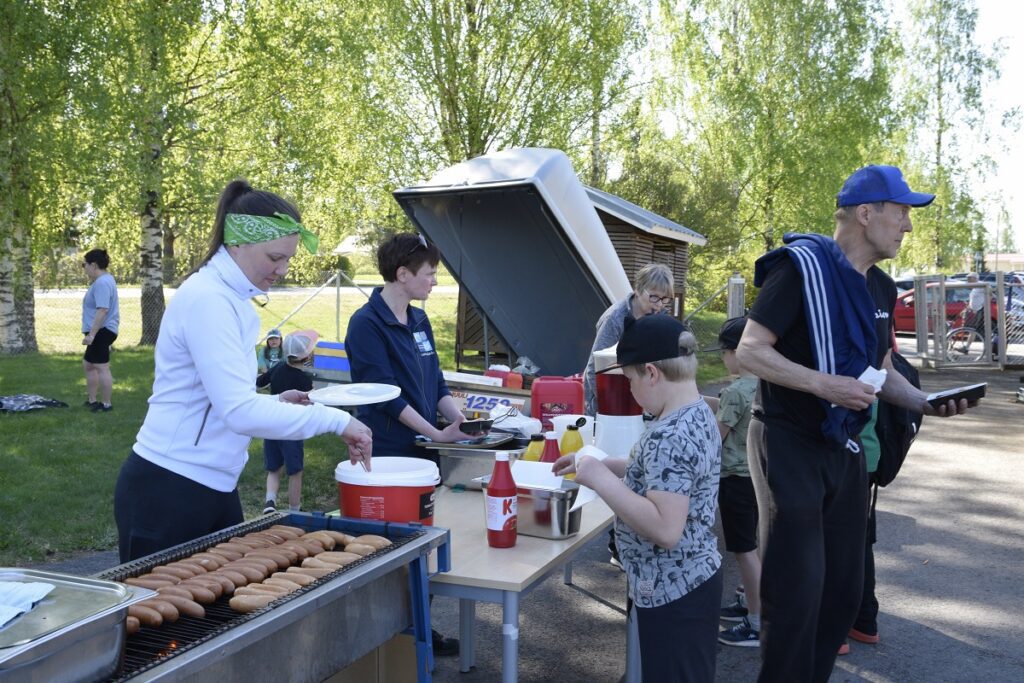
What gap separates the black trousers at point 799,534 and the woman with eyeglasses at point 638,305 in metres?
2.27

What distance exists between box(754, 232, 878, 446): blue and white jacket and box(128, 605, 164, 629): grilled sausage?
2235mm

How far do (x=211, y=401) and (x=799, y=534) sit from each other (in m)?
2.08

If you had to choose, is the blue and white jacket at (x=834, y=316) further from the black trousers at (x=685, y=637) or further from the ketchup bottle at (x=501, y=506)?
the ketchup bottle at (x=501, y=506)

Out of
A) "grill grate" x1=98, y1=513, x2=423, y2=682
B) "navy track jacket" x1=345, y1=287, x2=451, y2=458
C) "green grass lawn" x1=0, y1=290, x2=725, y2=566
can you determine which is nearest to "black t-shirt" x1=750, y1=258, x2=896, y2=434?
"grill grate" x1=98, y1=513, x2=423, y2=682

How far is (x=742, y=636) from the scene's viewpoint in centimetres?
485

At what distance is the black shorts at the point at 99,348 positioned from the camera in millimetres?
10664

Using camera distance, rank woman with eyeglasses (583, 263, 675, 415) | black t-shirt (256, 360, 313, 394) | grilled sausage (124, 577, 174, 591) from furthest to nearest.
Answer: black t-shirt (256, 360, 313, 394), woman with eyeglasses (583, 263, 675, 415), grilled sausage (124, 577, 174, 591)

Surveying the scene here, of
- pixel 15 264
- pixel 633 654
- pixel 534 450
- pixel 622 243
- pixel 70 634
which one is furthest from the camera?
pixel 622 243

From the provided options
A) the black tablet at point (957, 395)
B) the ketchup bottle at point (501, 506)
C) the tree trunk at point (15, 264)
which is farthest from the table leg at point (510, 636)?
the tree trunk at point (15, 264)

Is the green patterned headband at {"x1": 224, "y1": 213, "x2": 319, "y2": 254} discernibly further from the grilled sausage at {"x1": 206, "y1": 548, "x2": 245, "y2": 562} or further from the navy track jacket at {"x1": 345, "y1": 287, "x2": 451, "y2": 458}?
the navy track jacket at {"x1": 345, "y1": 287, "x2": 451, "y2": 458}

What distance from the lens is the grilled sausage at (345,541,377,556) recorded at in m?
2.52

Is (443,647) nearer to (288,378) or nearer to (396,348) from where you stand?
(396,348)

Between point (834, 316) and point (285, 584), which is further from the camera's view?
point (834, 316)

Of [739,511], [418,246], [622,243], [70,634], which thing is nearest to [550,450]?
[418,246]
